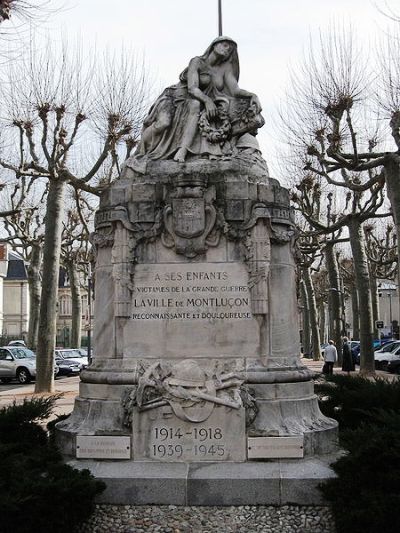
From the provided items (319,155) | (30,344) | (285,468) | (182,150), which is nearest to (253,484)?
(285,468)

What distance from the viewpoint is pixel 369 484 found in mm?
6203

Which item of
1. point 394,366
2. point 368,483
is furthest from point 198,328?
point 394,366

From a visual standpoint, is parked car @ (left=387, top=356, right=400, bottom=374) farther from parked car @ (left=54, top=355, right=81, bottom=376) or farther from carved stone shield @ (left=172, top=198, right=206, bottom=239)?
carved stone shield @ (left=172, top=198, right=206, bottom=239)

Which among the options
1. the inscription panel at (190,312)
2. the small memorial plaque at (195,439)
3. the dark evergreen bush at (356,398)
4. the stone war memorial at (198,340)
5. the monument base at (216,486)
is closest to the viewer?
the monument base at (216,486)

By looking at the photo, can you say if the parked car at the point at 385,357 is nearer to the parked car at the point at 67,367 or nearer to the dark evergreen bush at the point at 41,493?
the parked car at the point at 67,367

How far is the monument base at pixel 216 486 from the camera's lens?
6.92m

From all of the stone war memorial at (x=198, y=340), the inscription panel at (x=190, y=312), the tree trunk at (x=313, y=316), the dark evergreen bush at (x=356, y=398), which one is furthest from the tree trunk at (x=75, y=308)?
the inscription panel at (x=190, y=312)

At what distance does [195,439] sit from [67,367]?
29.4m

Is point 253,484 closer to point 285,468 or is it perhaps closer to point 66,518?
point 285,468

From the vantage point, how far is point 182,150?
905 cm

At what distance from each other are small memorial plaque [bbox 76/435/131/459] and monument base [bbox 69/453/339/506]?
40 cm

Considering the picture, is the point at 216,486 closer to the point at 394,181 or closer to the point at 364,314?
the point at 394,181

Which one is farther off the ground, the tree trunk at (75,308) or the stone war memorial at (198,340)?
the tree trunk at (75,308)

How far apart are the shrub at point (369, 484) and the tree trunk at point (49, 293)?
16.4m
